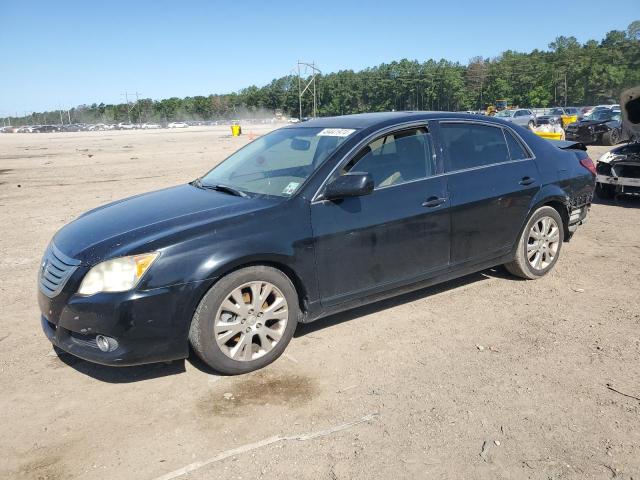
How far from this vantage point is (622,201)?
9547 millimetres

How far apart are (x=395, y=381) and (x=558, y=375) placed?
1.07 metres

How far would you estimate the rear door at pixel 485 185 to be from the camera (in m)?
4.52

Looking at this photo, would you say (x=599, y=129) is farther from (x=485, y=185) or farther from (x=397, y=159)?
(x=397, y=159)

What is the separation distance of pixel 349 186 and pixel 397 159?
2.36ft

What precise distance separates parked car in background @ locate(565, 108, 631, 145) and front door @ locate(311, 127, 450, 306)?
64.5 feet

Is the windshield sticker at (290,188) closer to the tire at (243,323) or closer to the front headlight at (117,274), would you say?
the tire at (243,323)

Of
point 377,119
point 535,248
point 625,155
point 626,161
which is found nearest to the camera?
point 377,119

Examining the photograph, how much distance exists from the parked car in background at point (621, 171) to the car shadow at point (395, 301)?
4.60m

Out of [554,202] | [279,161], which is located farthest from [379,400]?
[554,202]

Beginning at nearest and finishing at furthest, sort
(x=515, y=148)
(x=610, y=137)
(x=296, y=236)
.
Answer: (x=296, y=236)
(x=515, y=148)
(x=610, y=137)

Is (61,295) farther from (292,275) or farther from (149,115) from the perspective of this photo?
(149,115)

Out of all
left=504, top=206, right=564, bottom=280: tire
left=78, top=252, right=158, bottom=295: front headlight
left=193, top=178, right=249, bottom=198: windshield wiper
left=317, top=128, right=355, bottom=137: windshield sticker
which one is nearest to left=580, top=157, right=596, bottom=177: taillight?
left=504, top=206, right=564, bottom=280: tire

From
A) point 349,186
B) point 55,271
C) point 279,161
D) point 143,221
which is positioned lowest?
point 55,271

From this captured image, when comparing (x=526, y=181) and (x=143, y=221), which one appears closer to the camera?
(x=143, y=221)
